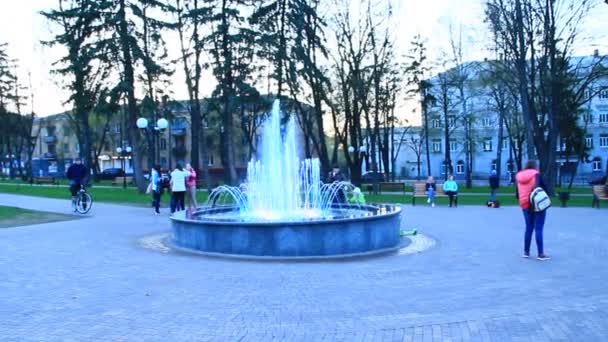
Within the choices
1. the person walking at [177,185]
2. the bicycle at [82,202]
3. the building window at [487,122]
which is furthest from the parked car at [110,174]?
the person walking at [177,185]

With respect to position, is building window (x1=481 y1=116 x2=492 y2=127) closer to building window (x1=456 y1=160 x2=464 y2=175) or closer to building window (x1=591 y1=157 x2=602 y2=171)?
building window (x1=456 y1=160 x2=464 y2=175)

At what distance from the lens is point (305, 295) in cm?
688

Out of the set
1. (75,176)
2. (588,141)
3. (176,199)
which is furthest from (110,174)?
(588,141)

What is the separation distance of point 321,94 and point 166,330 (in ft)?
96.7

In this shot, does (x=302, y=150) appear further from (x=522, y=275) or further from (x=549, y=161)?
(x=522, y=275)

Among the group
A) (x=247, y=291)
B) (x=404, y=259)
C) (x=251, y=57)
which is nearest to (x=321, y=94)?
(x=251, y=57)

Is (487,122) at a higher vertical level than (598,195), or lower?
higher

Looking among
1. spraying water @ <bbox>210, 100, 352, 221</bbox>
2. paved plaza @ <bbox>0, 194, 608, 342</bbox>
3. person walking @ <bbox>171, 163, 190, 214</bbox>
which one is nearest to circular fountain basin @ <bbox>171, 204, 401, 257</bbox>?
paved plaza @ <bbox>0, 194, 608, 342</bbox>

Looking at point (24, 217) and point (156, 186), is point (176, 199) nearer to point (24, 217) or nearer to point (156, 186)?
point (156, 186)

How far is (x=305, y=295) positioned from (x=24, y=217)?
12.9 m

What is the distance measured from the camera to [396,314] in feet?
19.6

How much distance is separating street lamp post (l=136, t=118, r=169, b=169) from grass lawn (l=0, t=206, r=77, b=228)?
7992 millimetres

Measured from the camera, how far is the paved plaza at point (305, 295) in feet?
17.7

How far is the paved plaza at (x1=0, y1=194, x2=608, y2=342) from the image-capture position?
17.7 ft
